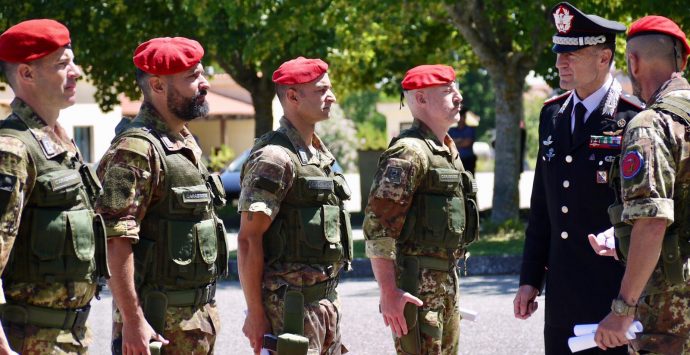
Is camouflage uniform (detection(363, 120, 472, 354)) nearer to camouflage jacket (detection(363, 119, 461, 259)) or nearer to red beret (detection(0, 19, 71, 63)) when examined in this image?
camouflage jacket (detection(363, 119, 461, 259))

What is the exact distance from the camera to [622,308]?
4.08 m

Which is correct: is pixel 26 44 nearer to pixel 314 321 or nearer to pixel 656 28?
pixel 314 321

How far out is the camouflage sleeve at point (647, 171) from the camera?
403 cm

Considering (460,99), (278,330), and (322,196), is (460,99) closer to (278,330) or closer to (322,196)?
(322,196)

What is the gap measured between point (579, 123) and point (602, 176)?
28 cm

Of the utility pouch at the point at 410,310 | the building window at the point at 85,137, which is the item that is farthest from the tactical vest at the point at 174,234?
the building window at the point at 85,137

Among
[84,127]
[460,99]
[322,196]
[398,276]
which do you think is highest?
[460,99]

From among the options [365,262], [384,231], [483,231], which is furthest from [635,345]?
[483,231]

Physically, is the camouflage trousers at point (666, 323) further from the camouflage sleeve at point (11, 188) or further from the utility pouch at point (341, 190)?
the camouflage sleeve at point (11, 188)

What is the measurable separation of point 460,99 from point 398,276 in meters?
1.01

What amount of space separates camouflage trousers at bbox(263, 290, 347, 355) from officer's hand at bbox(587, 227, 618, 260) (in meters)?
1.31

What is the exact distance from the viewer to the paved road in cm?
827

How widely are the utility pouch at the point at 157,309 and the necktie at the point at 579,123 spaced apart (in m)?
1.92

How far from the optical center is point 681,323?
4.23 metres
